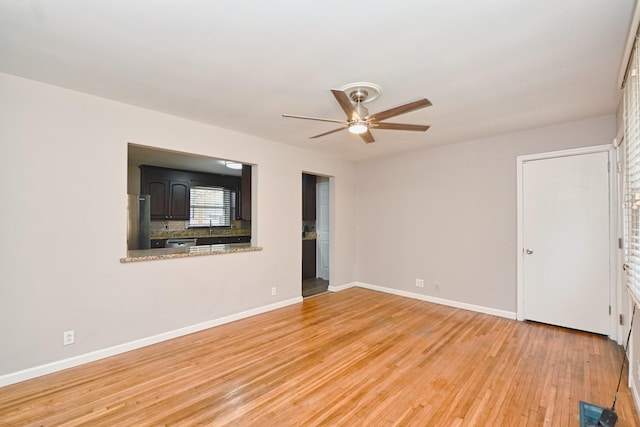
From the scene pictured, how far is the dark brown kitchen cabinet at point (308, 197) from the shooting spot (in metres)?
5.95

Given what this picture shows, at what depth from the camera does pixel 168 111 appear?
3.23 meters

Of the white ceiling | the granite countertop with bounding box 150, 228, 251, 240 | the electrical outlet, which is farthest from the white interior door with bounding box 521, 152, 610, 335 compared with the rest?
the granite countertop with bounding box 150, 228, 251, 240

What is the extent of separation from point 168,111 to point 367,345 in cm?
331

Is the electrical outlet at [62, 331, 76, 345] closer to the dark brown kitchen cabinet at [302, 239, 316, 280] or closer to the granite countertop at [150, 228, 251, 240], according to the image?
the granite countertop at [150, 228, 251, 240]

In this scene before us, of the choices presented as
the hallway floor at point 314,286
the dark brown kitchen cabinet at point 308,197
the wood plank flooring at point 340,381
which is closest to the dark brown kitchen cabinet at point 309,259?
the hallway floor at point 314,286

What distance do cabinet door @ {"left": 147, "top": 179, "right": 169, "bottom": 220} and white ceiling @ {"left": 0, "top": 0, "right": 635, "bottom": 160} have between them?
11.0 ft

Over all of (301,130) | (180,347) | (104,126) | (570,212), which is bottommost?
(180,347)

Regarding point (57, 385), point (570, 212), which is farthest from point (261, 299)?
point (570, 212)

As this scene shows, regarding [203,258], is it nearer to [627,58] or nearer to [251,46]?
[251,46]

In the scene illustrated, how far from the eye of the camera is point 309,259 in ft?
20.8

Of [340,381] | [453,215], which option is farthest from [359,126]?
[453,215]

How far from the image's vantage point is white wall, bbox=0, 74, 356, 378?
2.44 meters

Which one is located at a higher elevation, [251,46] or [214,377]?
[251,46]

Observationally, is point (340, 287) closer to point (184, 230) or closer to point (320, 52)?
point (184, 230)
